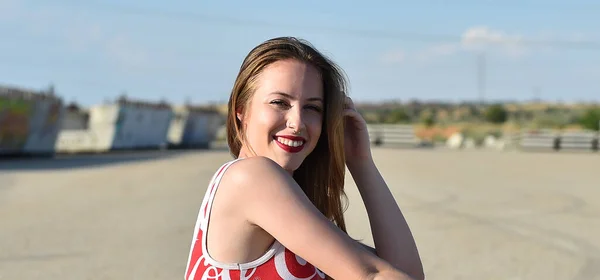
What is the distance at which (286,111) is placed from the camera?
208 cm

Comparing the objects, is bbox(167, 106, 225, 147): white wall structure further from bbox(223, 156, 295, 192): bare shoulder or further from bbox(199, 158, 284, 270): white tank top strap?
bbox(223, 156, 295, 192): bare shoulder

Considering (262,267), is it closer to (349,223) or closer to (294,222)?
(294,222)

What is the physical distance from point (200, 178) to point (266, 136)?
14.7m

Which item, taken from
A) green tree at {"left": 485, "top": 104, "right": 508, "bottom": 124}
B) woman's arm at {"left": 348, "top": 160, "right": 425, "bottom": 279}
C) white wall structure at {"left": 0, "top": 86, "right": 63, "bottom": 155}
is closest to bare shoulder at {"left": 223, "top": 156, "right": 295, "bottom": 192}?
woman's arm at {"left": 348, "top": 160, "right": 425, "bottom": 279}

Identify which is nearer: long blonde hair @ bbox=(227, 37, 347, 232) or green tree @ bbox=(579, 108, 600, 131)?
long blonde hair @ bbox=(227, 37, 347, 232)

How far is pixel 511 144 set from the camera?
40844 millimetres

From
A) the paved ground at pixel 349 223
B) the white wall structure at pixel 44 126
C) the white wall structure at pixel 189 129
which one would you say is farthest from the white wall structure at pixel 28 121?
the white wall structure at pixel 189 129

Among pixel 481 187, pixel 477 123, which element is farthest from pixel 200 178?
pixel 477 123

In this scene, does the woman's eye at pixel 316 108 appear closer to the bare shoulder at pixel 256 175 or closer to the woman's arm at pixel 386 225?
the bare shoulder at pixel 256 175

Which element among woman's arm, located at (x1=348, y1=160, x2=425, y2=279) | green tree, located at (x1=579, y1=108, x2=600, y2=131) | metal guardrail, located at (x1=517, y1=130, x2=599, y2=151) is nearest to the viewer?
woman's arm, located at (x1=348, y1=160, x2=425, y2=279)

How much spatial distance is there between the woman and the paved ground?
4.06m

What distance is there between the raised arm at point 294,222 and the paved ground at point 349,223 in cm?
446

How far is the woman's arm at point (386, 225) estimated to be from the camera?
2.33 metres

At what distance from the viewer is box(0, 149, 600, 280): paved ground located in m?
6.70
